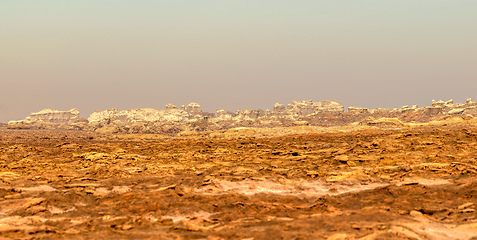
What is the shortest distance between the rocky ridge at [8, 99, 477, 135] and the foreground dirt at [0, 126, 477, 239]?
4159 centimetres

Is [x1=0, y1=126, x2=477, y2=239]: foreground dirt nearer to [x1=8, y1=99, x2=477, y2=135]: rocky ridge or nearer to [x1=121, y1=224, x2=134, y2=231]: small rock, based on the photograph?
[x1=121, y1=224, x2=134, y2=231]: small rock

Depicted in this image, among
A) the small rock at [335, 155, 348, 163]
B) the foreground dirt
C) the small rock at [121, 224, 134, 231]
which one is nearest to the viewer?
the foreground dirt

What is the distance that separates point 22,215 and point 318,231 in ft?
34.8

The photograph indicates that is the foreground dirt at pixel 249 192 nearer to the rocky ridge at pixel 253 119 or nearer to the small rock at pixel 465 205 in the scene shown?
the small rock at pixel 465 205

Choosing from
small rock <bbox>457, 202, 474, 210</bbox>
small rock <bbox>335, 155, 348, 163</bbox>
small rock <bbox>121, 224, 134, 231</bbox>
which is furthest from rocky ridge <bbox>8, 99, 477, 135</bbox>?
small rock <bbox>121, 224, 134, 231</bbox>

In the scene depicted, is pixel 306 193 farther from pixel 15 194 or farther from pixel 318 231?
pixel 15 194

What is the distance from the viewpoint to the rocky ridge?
83.1m

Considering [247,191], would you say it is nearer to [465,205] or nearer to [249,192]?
[249,192]

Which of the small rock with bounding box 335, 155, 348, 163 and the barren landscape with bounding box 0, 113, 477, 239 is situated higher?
the small rock with bounding box 335, 155, 348, 163

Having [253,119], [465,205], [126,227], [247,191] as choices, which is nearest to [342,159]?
[247,191]

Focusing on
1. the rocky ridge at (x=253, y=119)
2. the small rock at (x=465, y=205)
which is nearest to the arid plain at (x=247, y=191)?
the small rock at (x=465, y=205)

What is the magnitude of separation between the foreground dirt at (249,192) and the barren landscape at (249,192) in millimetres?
47

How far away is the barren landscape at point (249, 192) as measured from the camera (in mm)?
9875

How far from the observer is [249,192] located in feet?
50.1
